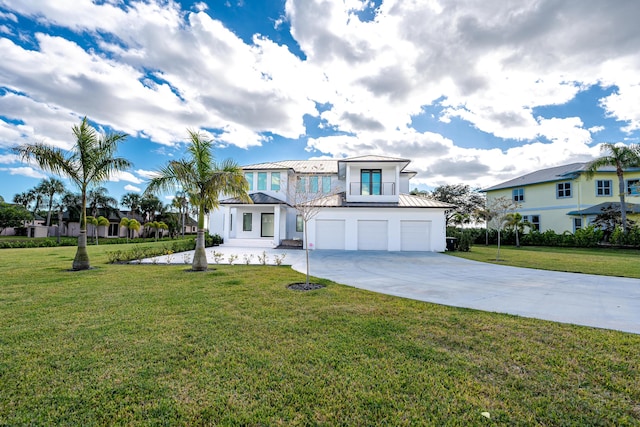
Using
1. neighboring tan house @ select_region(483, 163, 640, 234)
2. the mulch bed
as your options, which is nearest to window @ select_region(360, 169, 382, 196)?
neighboring tan house @ select_region(483, 163, 640, 234)

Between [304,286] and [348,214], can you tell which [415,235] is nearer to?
[348,214]

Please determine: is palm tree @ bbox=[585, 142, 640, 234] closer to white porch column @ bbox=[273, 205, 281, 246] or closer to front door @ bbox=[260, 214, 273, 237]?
white porch column @ bbox=[273, 205, 281, 246]

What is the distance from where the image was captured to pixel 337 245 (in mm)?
19906

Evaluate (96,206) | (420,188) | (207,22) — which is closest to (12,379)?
(207,22)

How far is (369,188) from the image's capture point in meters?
21.6

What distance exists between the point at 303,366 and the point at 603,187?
112 ft

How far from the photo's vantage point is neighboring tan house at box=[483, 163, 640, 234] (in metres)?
24.9

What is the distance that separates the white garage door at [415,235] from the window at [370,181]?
347 cm

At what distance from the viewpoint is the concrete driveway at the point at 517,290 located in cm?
553

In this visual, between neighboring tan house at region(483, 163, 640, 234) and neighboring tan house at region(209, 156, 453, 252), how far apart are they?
864 cm

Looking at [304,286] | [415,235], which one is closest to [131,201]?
[415,235]

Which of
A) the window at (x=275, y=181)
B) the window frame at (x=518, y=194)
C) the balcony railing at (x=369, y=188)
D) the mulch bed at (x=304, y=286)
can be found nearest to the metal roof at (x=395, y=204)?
the balcony railing at (x=369, y=188)

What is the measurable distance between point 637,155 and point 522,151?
7.60 meters

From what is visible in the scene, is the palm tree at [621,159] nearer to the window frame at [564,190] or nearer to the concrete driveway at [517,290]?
the window frame at [564,190]
